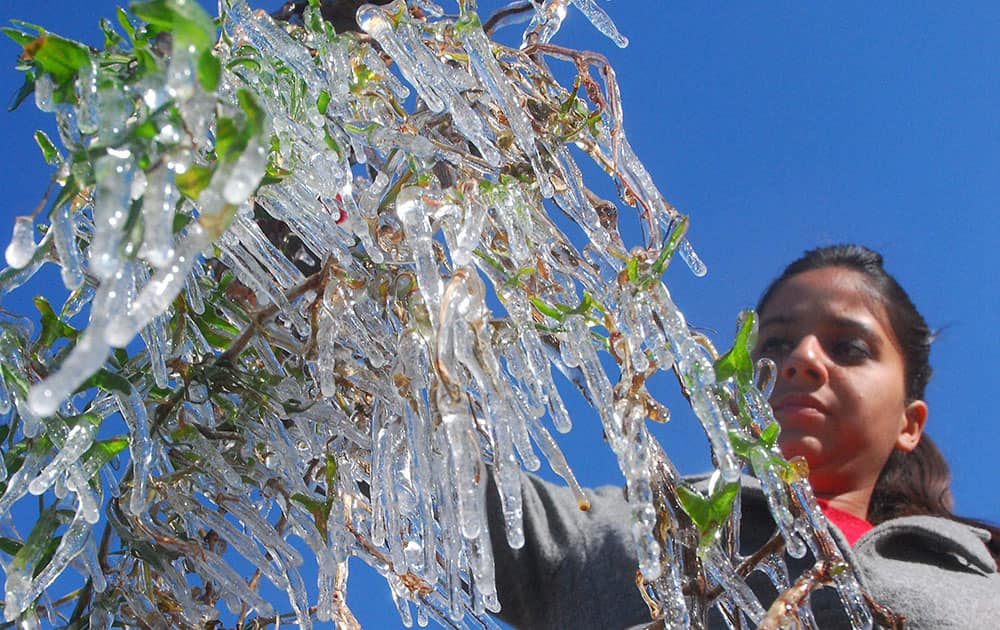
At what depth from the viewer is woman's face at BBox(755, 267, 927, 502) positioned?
4.32 ft

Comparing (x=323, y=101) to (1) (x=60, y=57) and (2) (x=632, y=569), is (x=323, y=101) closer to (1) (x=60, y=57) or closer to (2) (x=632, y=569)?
(1) (x=60, y=57)

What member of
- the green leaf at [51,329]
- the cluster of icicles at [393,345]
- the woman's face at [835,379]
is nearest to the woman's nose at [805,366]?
the woman's face at [835,379]

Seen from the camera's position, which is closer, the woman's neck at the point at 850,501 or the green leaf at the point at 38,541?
the green leaf at the point at 38,541

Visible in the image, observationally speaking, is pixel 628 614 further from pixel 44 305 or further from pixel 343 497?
pixel 44 305

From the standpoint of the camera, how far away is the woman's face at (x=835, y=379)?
4.32 ft

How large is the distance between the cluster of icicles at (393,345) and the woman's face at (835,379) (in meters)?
0.78

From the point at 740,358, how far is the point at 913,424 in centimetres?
129

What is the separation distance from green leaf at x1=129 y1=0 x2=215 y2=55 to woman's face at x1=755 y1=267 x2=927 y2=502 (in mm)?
1136

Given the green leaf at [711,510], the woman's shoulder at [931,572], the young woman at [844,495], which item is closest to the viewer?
the green leaf at [711,510]

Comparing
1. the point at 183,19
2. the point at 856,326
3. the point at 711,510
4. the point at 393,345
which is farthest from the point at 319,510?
the point at 856,326

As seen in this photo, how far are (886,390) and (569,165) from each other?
1.01 m

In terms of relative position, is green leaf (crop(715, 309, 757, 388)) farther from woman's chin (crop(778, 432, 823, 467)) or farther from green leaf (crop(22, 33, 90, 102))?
woman's chin (crop(778, 432, 823, 467))

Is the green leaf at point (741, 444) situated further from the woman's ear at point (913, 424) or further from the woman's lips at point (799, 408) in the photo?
the woman's ear at point (913, 424)

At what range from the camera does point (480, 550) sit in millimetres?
Answer: 438
